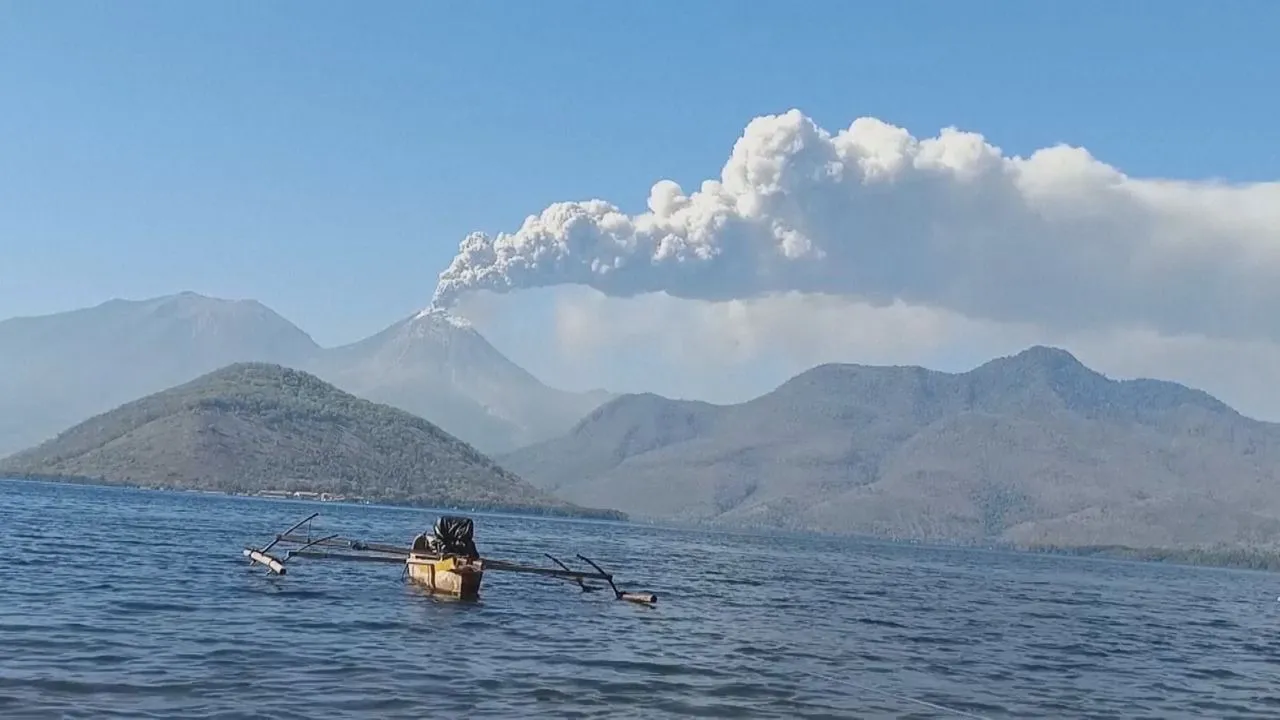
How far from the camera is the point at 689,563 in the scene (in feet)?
438

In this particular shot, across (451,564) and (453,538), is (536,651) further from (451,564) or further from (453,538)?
(453,538)

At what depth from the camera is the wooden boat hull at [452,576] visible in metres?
65.1

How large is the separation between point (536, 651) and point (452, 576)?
1902cm

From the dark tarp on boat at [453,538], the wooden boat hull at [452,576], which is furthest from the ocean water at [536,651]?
the dark tarp on boat at [453,538]

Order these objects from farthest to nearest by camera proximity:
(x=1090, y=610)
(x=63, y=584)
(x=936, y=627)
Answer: (x=1090, y=610) < (x=936, y=627) < (x=63, y=584)

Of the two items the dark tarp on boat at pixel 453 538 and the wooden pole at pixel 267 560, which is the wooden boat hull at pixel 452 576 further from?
the wooden pole at pixel 267 560

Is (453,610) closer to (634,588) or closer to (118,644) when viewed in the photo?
(118,644)

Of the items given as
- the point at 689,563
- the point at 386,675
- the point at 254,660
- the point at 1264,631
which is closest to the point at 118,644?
the point at 254,660

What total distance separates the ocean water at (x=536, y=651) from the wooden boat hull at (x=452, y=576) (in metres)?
1.09

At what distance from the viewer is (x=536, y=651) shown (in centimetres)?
4744

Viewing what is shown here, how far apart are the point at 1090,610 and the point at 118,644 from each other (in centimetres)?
8129

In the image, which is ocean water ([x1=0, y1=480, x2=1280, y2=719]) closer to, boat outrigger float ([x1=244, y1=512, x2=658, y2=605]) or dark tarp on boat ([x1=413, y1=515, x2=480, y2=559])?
boat outrigger float ([x1=244, y1=512, x2=658, y2=605])

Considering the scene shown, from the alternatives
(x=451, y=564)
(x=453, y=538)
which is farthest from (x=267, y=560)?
(x=451, y=564)

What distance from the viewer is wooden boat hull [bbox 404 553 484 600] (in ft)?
214
